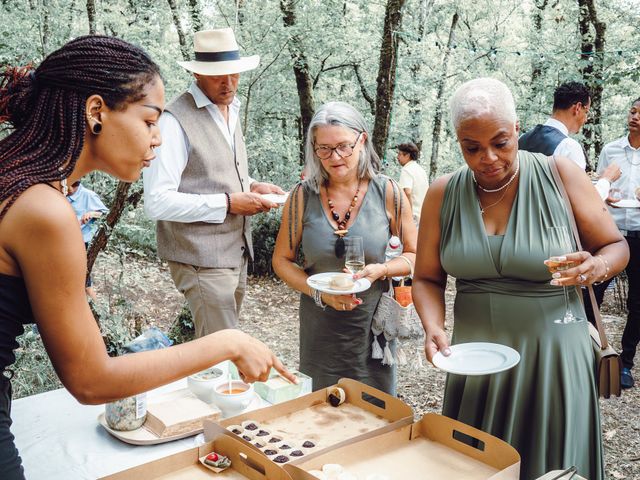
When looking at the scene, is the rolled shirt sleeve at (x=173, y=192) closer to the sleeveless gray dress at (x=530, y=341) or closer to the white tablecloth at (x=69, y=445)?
the white tablecloth at (x=69, y=445)

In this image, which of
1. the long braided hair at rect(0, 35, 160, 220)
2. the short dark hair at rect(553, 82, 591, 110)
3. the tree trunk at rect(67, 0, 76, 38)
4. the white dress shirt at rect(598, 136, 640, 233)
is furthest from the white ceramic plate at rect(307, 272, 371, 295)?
the tree trunk at rect(67, 0, 76, 38)

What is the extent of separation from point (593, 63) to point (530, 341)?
288 inches

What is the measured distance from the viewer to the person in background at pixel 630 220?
4.83 m

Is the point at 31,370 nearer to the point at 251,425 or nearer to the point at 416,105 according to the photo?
the point at 251,425

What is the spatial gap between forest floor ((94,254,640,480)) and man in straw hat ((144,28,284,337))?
2.07 metres

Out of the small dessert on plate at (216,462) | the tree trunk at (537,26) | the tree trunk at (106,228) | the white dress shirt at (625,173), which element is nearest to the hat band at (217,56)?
the tree trunk at (106,228)

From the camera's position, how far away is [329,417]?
186cm

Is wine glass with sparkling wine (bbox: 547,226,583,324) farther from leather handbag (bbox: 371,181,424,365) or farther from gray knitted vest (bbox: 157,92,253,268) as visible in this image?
gray knitted vest (bbox: 157,92,253,268)

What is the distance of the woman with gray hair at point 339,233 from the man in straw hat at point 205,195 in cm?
37

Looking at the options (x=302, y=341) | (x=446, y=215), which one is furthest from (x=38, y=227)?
(x=302, y=341)

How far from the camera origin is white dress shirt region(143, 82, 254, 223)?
2939mm

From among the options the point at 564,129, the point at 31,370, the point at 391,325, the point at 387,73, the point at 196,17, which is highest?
the point at 196,17

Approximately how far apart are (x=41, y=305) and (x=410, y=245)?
1.91 meters

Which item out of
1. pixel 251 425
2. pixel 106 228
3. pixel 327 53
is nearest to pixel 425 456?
pixel 251 425
